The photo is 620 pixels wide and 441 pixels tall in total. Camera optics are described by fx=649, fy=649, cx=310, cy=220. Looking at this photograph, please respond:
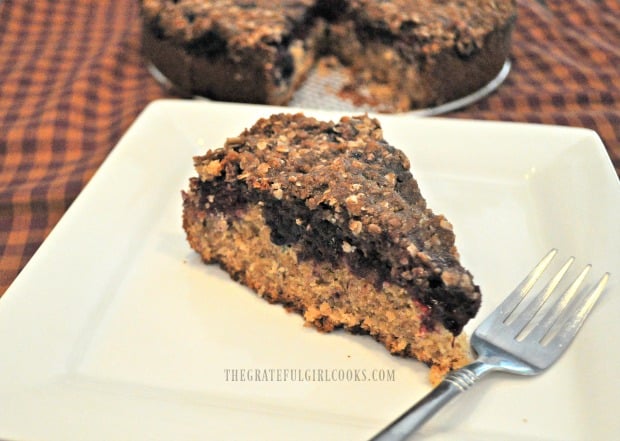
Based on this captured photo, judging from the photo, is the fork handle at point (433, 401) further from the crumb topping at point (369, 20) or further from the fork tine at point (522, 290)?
the crumb topping at point (369, 20)

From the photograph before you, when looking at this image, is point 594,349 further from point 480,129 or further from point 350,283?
point 480,129

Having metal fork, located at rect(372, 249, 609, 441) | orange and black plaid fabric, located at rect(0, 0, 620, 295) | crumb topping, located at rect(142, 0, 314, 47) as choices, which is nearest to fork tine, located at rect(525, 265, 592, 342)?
metal fork, located at rect(372, 249, 609, 441)

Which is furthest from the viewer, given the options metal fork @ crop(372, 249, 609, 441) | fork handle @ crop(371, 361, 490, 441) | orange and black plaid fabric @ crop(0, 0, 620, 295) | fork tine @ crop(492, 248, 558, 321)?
orange and black plaid fabric @ crop(0, 0, 620, 295)

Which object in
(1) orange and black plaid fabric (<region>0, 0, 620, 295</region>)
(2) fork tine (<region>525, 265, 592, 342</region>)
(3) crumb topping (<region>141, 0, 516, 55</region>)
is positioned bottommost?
(1) orange and black plaid fabric (<region>0, 0, 620, 295</region>)

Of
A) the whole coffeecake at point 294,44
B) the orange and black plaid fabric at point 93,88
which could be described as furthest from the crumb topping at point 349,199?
the whole coffeecake at point 294,44

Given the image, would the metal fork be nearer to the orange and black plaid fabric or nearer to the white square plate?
the white square plate

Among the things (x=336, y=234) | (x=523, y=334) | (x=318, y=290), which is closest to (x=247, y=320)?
(x=318, y=290)

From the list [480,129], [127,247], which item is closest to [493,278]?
[480,129]

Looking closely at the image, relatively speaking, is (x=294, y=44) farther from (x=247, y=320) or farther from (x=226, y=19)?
(x=247, y=320)
